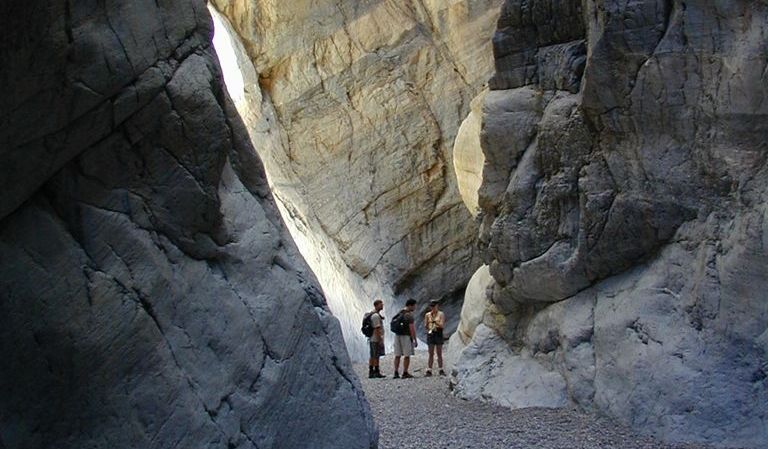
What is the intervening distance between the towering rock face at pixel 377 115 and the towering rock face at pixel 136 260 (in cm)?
1478

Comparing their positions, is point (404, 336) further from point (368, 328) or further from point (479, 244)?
point (479, 244)

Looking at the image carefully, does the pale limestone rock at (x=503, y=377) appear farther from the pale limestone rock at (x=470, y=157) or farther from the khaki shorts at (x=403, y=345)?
the pale limestone rock at (x=470, y=157)

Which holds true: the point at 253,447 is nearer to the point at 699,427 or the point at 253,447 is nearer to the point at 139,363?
the point at 139,363

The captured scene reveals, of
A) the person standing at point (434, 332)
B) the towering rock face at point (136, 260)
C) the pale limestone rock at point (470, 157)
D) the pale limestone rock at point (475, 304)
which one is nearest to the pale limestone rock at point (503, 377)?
the pale limestone rock at point (475, 304)

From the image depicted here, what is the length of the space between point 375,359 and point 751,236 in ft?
24.5

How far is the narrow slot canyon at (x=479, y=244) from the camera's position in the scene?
5242 millimetres

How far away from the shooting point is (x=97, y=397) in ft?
17.6

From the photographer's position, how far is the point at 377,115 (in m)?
21.6

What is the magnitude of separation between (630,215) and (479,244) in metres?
3.32

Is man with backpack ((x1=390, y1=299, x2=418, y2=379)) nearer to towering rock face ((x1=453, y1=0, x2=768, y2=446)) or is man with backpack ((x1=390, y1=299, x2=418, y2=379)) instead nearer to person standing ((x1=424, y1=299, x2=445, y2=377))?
person standing ((x1=424, y1=299, x2=445, y2=377))

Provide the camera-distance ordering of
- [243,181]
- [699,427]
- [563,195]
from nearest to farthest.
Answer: [243,181] < [699,427] < [563,195]

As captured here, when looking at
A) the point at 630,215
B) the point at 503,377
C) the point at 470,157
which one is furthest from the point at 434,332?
the point at 630,215

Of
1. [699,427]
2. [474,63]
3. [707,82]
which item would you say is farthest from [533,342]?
[474,63]

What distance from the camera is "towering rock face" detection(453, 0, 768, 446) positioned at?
26.8 ft
